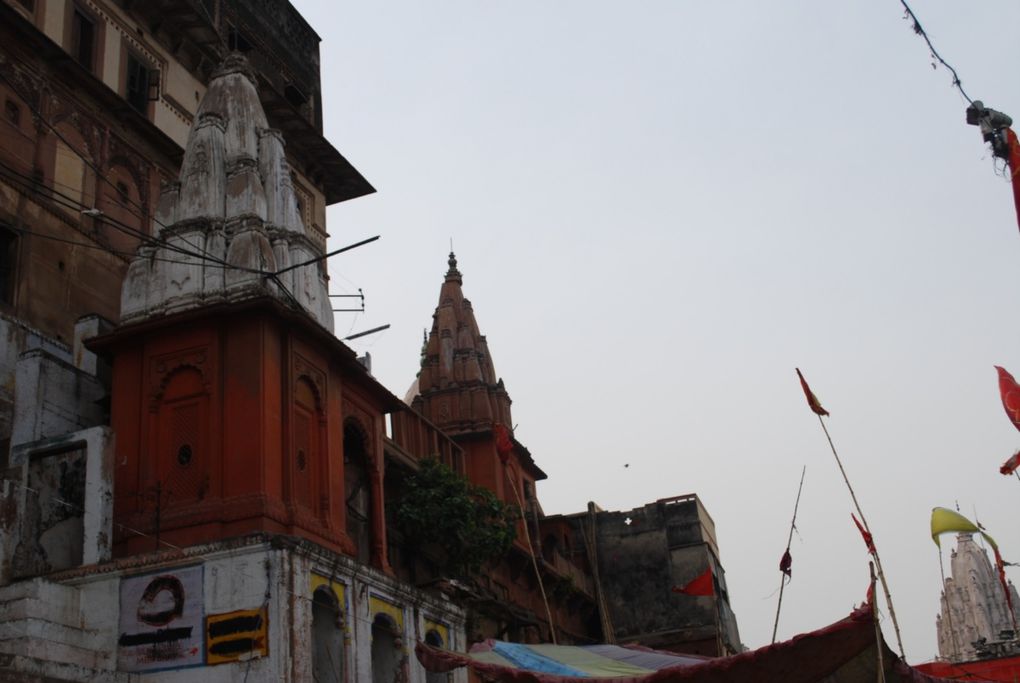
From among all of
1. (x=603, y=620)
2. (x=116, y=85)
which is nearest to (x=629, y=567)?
(x=603, y=620)

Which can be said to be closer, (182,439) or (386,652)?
(182,439)

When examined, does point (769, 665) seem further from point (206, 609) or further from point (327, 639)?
point (206, 609)

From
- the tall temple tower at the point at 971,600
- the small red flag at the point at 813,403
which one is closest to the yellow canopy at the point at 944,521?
the small red flag at the point at 813,403

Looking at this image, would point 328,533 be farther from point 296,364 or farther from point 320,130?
point 320,130

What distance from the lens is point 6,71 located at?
1997cm

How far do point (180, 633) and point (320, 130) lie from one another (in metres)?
19.1

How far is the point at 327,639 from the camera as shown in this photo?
15.3 m

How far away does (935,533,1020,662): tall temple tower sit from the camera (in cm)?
6625

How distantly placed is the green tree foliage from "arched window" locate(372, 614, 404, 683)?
176 inches

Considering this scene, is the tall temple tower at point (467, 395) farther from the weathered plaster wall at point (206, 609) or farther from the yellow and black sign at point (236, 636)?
the yellow and black sign at point (236, 636)

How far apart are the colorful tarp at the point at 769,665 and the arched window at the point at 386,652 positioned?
4.42m

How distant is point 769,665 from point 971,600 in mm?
64526

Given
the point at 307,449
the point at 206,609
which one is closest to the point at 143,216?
the point at 307,449

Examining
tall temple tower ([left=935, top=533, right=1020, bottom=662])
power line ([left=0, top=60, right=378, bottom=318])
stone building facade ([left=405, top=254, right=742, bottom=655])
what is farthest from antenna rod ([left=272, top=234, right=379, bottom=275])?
tall temple tower ([left=935, top=533, right=1020, bottom=662])
